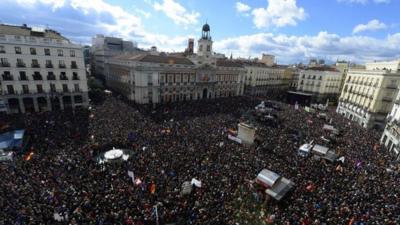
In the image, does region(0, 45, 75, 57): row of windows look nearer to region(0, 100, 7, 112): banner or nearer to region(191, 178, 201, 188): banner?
region(0, 100, 7, 112): banner

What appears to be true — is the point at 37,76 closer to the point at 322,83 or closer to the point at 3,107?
the point at 3,107

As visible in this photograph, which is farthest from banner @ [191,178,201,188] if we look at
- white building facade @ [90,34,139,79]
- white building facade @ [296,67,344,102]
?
white building facade @ [296,67,344,102]

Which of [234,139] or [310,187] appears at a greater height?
[310,187]

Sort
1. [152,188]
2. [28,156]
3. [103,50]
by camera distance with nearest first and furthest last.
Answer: [152,188] → [28,156] → [103,50]

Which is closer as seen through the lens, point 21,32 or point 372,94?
point 21,32

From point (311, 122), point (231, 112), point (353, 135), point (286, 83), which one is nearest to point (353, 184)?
point (353, 135)

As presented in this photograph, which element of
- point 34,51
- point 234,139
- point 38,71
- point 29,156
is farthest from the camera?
point 38,71

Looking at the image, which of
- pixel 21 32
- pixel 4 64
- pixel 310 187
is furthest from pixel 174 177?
pixel 21 32
